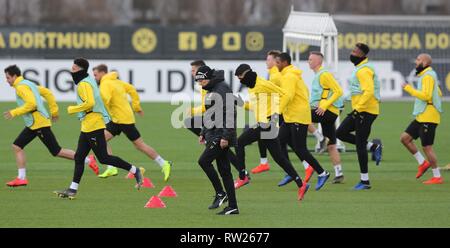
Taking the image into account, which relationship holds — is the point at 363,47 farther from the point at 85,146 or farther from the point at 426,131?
the point at 85,146

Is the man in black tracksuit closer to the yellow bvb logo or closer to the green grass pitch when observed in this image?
the green grass pitch

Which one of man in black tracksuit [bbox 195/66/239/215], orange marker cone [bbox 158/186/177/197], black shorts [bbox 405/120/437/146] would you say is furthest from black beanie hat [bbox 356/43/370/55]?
man in black tracksuit [bbox 195/66/239/215]

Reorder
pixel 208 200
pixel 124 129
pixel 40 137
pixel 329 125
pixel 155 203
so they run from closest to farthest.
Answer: pixel 155 203 < pixel 208 200 < pixel 40 137 < pixel 329 125 < pixel 124 129

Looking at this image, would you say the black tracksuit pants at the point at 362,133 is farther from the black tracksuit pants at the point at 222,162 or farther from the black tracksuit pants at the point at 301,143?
the black tracksuit pants at the point at 222,162

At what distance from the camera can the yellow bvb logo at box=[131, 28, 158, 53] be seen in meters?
43.0

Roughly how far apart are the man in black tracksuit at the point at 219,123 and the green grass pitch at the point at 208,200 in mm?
536

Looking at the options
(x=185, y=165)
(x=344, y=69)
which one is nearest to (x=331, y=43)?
(x=185, y=165)

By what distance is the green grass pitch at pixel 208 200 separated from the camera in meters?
14.2

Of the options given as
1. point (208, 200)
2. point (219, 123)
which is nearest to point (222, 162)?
point (219, 123)

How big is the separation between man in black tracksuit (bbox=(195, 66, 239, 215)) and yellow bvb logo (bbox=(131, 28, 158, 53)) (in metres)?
28.3

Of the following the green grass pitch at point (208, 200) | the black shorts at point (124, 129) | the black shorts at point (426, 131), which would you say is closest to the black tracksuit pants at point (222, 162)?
the green grass pitch at point (208, 200)

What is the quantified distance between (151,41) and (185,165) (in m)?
21.7

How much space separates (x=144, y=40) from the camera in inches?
1698

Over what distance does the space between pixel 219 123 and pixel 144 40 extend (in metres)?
28.8
